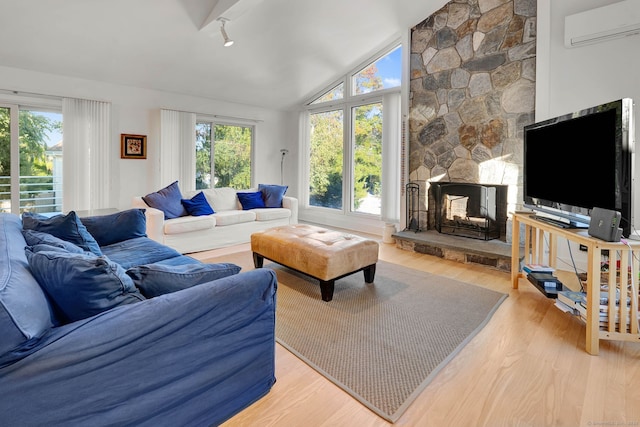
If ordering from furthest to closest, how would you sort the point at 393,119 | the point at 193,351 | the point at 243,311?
the point at 393,119
the point at 243,311
the point at 193,351

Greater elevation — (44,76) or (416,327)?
(44,76)

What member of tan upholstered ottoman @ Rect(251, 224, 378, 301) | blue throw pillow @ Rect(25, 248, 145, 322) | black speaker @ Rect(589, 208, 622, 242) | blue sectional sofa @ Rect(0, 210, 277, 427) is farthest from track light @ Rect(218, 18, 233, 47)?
black speaker @ Rect(589, 208, 622, 242)

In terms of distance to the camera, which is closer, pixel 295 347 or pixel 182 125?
pixel 295 347

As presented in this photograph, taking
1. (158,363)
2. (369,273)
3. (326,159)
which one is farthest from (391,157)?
(158,363)

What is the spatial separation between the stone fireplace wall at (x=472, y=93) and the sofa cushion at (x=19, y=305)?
168 inches

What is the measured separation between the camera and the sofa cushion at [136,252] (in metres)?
2.48

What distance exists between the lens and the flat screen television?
6.31 ft

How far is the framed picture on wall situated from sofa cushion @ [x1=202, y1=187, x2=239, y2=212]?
108cm

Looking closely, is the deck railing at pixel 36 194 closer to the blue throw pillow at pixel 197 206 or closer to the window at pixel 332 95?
the blue throw pillow at pixel 197 206

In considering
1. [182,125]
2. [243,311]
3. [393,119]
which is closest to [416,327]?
[243,311]

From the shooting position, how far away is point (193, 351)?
1296 mm

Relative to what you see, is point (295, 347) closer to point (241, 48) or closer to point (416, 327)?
point (416, 327)

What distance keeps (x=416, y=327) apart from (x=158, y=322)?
5.53 feet

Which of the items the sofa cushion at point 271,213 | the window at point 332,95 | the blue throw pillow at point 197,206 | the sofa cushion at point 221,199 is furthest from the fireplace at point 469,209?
the blue throw pillow at point 197,206
